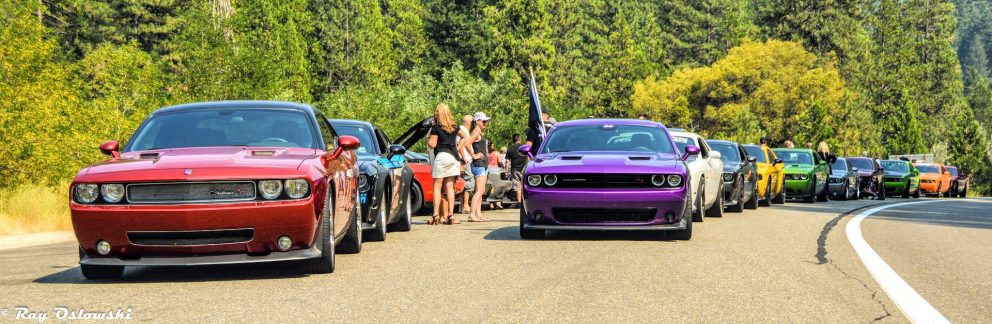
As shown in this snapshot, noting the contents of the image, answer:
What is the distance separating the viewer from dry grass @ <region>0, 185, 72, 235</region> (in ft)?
54.6

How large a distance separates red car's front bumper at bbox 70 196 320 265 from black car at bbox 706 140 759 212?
13363 mm

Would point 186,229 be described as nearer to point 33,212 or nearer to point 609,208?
point 609,208

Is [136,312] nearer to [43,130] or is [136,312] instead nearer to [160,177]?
[160,177]

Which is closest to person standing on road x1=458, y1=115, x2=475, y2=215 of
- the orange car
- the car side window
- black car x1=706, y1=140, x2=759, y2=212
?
black car x1=706, y1=140, x2=759, y2=212

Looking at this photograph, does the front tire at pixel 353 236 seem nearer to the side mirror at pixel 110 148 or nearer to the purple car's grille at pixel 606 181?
the side mirror at pixel 110 148

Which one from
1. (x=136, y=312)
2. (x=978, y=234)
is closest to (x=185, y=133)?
(x=136, y=312)

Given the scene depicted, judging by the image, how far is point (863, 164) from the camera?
40.0 m

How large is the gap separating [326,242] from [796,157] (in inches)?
922

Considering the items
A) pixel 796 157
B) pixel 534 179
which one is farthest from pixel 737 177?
pixel 796 157

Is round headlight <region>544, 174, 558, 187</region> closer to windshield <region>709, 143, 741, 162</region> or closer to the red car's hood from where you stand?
the red car's hood

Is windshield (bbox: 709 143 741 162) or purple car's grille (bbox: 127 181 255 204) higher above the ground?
purple car's grille (bbox: 127 181 255 204)

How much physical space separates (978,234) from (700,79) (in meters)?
61.8

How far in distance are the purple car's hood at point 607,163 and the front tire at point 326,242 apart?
392 centimetres

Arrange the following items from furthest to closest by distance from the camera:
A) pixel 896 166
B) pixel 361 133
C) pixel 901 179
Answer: pixel 896 166
pixel 901 179
pixel 361 133
